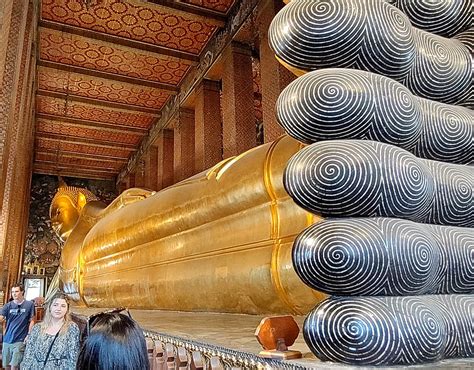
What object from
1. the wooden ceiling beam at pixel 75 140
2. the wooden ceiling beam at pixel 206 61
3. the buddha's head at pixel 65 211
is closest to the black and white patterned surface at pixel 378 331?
the buddha's head at pixel 65 211

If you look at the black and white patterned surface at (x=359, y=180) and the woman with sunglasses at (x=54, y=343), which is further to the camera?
the woman with sunglasses at (x=54, y=343)

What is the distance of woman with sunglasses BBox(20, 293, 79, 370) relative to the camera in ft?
6.09

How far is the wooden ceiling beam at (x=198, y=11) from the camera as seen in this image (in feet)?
19.2

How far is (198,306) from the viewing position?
2328mm

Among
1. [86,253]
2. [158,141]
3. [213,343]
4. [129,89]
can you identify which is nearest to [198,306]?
[213,343]

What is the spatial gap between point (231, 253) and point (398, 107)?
1.22 m

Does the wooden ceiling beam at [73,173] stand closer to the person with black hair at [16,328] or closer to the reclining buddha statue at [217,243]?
the person with black hair at [16,328]

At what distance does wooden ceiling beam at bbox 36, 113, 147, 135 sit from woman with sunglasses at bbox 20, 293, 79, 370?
7.89 metres

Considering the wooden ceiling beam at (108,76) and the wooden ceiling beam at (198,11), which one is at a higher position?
the wooden ceiling beam at (198,11)

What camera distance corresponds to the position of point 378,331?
2.83 ft

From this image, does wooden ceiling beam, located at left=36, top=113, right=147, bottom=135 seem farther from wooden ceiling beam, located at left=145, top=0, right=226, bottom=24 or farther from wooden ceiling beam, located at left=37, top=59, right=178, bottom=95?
wooden ceiling beam, located at left=145, top=0, right=226, bottom=24

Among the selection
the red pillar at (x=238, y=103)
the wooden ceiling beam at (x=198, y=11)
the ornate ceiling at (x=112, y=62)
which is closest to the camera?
the wooden ceiling beam at (x=198, y=11)

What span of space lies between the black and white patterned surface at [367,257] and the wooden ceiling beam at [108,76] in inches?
282

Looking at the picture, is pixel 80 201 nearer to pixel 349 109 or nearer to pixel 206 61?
pixel 206 61
